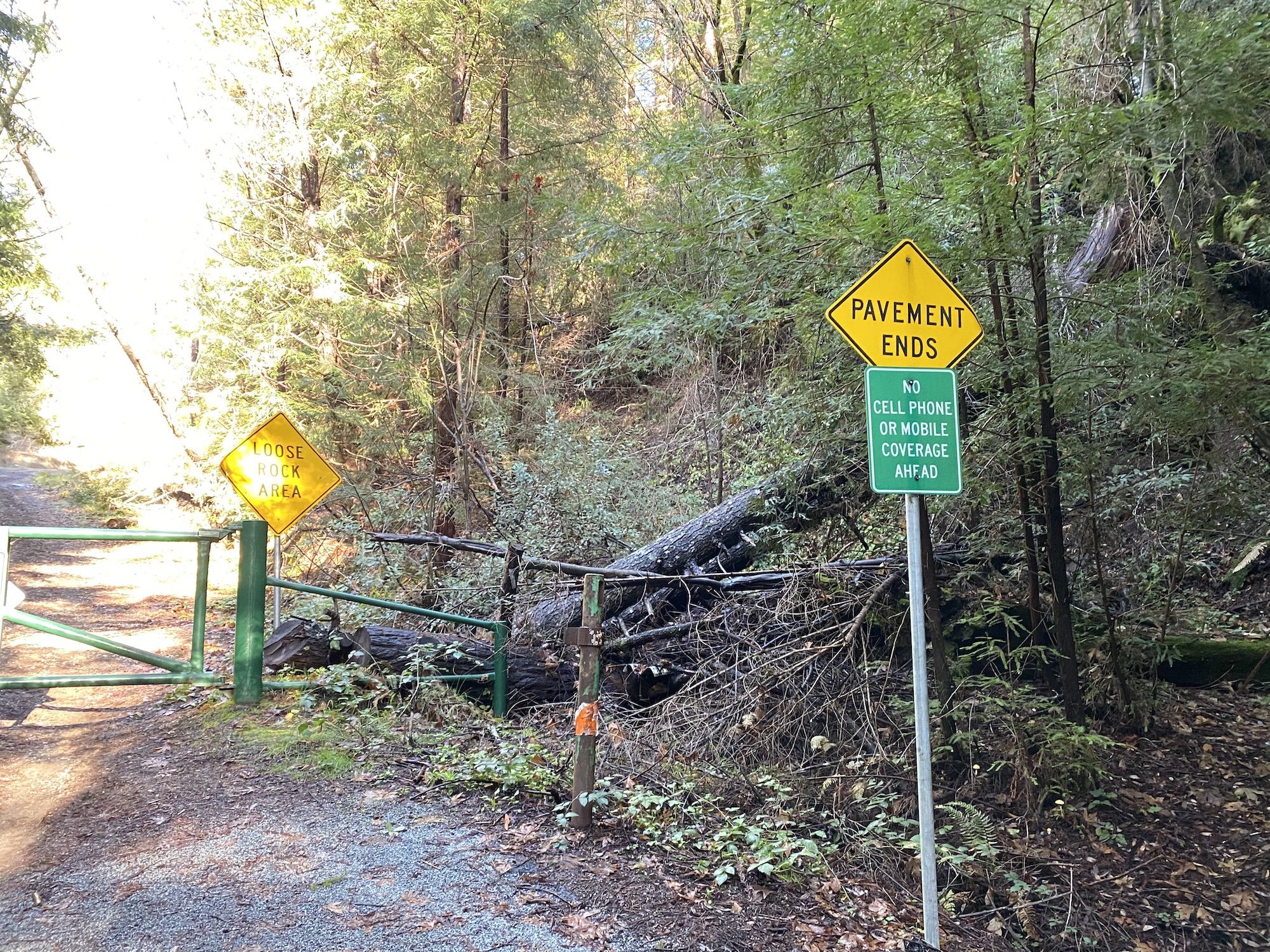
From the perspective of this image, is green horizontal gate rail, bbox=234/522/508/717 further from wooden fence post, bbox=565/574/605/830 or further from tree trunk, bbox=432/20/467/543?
tree trunk, bbox=432/20/467/543

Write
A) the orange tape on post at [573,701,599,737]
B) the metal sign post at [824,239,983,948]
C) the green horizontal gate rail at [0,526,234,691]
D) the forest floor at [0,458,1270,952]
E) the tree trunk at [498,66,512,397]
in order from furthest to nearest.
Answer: the tree trunk at [498,66,512,397] < the green horizontal gate rail at [0,526,234,691] < the orange tape on post at [573,701,599,737] < the metal sign post at [824,239,983,948] < the forest floor at [0,458,1270,952]

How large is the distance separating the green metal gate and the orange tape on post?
2198 mm

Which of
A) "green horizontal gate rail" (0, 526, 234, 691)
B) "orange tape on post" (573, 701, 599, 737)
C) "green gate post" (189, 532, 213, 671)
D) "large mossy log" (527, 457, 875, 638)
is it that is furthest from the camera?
"large mossy log" (527, 457, 875, 638)

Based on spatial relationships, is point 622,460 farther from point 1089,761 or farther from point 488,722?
point 1089,761

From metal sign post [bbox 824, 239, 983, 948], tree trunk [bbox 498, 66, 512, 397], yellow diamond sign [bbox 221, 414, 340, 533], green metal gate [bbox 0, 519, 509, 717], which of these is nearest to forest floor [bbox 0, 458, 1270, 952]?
green metal gate [bbox 0, 519, 509, 717]

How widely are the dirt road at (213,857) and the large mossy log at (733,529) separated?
3.50 m

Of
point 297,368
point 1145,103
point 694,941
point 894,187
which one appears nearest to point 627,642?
point 694,941

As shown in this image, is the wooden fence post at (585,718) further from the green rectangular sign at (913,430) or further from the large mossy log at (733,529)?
the large mossy log at (733,529)

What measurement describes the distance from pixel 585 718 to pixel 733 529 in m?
4.29

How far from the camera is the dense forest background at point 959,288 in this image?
18.2ft

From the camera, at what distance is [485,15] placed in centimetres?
1278

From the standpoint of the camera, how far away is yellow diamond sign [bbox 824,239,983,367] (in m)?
4.12

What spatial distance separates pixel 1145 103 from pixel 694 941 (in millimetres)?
5783

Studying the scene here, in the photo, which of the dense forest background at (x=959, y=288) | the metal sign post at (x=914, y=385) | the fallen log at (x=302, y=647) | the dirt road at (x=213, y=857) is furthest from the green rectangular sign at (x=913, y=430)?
the fallen log at (x=302, y=647)
